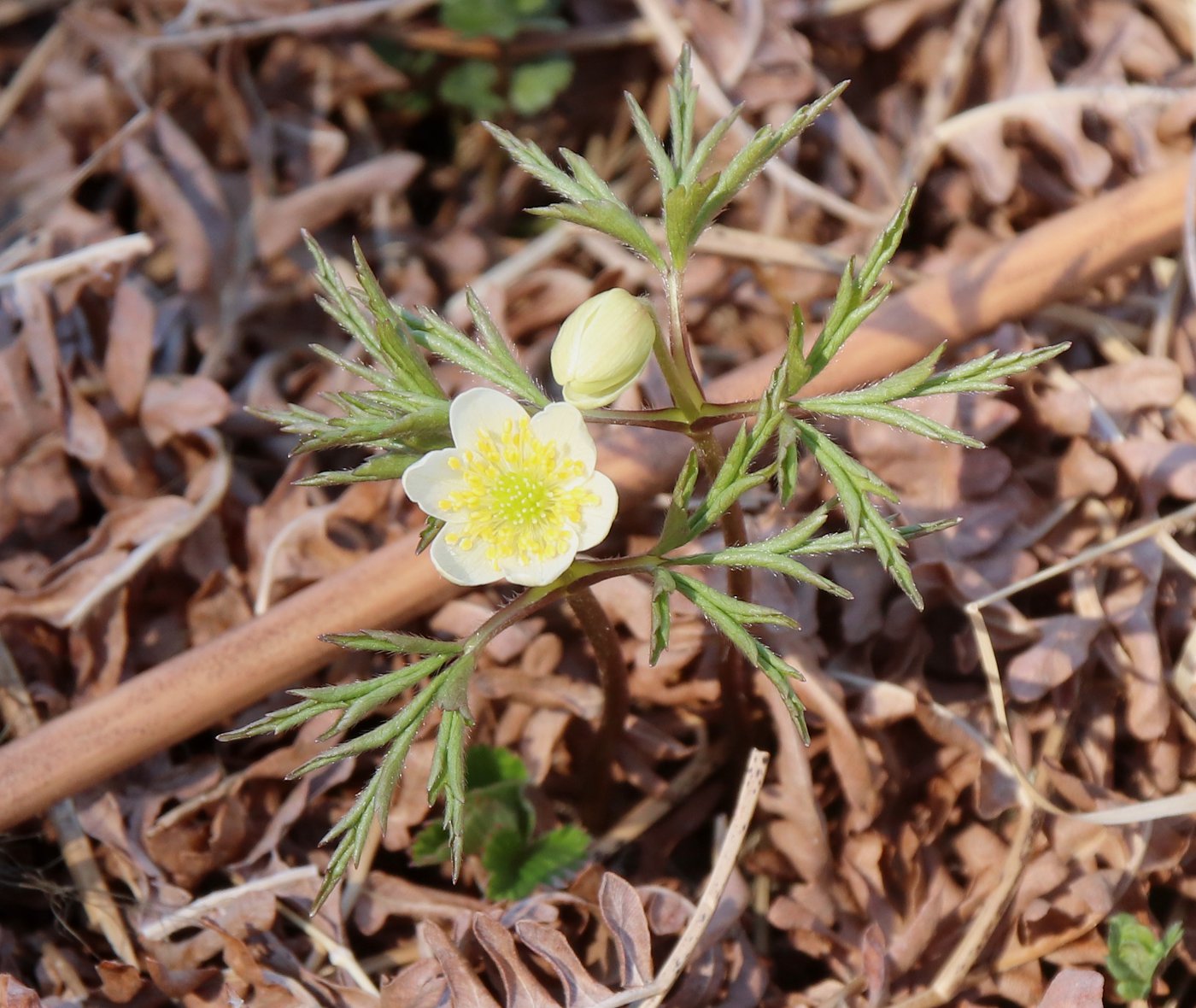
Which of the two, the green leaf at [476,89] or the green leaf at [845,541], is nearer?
the green leaf at [845,541]

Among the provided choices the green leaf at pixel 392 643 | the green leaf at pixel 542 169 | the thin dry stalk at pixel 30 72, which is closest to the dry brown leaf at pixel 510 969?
the green leaf at pixel 392 643

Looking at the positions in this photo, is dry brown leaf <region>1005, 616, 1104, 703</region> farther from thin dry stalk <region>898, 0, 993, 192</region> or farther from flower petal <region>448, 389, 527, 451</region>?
thin dry stalk <region>898, 0, 993, 192</region>

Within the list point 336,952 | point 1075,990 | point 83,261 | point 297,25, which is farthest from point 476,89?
point 1075,990

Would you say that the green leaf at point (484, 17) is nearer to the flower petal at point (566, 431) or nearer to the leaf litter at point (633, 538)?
the leaf litter at point (633, 538)

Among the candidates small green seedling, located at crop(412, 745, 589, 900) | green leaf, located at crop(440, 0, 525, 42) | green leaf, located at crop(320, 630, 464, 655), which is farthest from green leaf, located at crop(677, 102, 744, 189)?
green leaf, located at crop(440, 0, 525, 42)

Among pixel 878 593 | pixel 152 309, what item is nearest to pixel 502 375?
pixel 878 593

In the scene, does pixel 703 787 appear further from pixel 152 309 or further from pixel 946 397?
pixel 152 309
